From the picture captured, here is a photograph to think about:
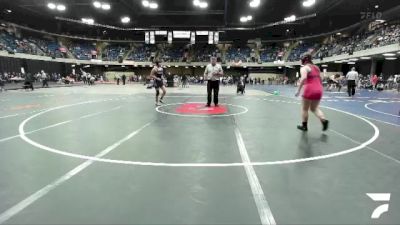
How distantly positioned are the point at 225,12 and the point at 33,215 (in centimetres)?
3863

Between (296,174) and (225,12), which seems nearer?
(296,174)

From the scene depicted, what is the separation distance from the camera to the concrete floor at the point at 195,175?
306 cm

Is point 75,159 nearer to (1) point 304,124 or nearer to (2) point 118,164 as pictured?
(2) point 118,164

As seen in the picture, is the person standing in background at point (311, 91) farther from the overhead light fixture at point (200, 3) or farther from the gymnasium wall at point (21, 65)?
the gymnasium wall at point (21, 65)

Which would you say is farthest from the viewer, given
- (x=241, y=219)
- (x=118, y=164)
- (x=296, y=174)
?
(x=118, y=164)

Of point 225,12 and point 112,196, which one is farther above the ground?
point 225,12

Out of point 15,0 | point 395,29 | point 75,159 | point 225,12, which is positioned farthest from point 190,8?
point 75,159

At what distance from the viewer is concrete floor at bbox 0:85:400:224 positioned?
306cm

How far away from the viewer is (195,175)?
4211mm

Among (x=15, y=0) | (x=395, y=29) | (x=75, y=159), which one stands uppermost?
(x=15, y=0)

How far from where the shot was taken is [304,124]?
774 cm

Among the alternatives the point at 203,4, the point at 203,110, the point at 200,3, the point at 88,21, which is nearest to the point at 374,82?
the point at 203,4
